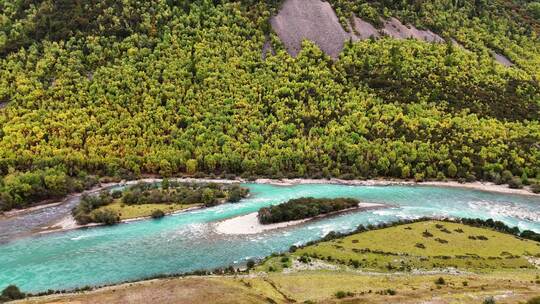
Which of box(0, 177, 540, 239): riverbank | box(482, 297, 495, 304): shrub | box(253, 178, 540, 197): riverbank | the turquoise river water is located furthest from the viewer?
box(253, 178, 540, 197): riverbank

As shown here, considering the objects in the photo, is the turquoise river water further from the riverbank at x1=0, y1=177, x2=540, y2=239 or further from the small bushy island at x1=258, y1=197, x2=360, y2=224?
the riverbank at x1=0, y1=177, x2=540, y2=239

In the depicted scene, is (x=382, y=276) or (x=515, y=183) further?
(x=515, y=183)

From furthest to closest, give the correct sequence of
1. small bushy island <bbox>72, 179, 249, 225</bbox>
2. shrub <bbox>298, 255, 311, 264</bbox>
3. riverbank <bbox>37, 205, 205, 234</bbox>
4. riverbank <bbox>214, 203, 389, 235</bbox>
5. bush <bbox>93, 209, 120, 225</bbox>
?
small bushy island <bbox>72, 179, 249, 225</bbox>
bush <bbox>93, 209, 120, 225</bbox>
riverbank <bbox>37, 205, 205, 234</bbox>
riverbank <bbox>214, 203, 389, 235</bbox>
shrub <bbox>298, 255, 311, 264</bbox>

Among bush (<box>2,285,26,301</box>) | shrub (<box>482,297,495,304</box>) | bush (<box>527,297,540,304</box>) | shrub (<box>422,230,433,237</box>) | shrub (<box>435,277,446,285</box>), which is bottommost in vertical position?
bush (<box>2,285,26,301</box>)

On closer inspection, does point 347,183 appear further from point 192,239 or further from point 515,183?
point 192,239

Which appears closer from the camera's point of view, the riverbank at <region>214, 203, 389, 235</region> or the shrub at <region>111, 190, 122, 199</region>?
the riverbank at <region>214, 203, 389, 235</region>

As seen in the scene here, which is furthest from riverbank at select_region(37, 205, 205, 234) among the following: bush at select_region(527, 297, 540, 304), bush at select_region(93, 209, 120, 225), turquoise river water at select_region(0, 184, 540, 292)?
bush at select_region(527, 297, 540, 304)

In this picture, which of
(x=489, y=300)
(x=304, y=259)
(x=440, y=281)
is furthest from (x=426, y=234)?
(x=489, y=300)
